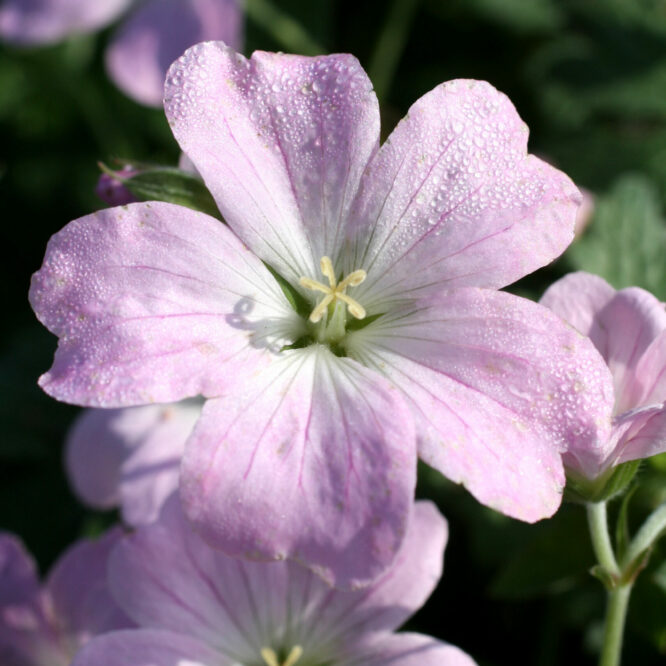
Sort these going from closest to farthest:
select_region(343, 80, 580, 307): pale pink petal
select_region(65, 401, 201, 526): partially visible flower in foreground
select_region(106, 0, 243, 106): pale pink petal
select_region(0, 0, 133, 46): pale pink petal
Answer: select_region(343, 80, 580, 307): pale pink petal < select_region(65, 401, 201, 526): partially visible flower in foreground < select_region(106, 0, 243, 106): pale pink petal < select_region(0, 0, 133, 46): pale pink petal

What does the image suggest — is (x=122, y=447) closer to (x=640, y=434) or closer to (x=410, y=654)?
(x=410, y=654)

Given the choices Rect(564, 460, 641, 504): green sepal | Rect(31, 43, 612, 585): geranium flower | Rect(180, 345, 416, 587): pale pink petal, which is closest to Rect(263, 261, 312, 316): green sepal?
Rect(31, 43, 612, 585): geranium flower

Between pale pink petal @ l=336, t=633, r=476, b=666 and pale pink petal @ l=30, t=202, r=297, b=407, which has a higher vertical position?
pale pink petal @ l=30, t=202, r=297, b=407

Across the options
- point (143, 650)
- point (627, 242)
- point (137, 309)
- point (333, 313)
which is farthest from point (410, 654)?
point (627, 242)

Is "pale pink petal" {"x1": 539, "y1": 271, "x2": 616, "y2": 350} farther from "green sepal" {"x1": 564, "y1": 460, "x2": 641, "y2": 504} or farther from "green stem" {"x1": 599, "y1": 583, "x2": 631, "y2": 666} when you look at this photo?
"green stem" {"x1": 599, "y1": 583, "x2": 631, "y2": 666}

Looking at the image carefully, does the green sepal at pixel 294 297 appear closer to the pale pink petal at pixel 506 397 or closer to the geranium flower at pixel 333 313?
the geranium flower at pixel 333 313
